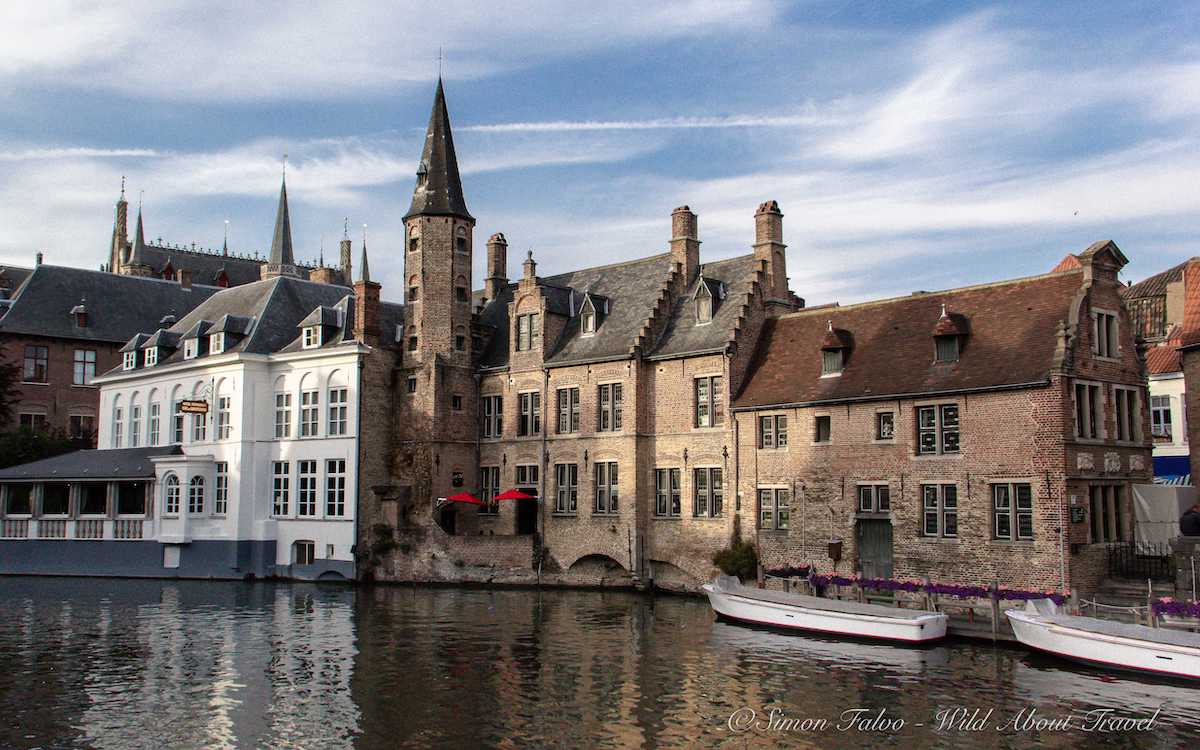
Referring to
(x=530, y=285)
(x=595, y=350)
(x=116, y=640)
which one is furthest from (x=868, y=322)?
(x=116, y=640)

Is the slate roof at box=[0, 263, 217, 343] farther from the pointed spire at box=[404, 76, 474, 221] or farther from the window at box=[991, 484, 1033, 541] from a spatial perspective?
the window at box=[991, 484, 1033, 541]

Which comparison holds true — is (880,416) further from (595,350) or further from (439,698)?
(439,698)

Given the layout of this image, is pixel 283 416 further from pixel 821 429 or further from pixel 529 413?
pixel 821 429

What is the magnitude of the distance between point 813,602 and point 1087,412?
32.3 feet

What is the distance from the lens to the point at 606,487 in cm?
4228

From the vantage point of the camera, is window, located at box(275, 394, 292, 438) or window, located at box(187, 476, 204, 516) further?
window, located at box(275, 394, 292, 438)

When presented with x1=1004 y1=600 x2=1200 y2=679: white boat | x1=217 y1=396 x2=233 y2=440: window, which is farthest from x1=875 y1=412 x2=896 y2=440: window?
x1=217 y1=396 x2=233 y2=440: window

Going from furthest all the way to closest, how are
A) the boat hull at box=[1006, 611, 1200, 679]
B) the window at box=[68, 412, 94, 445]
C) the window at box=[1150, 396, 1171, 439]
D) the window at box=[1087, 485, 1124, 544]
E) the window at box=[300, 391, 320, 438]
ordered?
1. the window at box=[68, 412, 94, 445]
2. the window at box=[300, 391, 320, 438]
3. the window at box=[1150, 396, 1171, 439]
4. the window at box=[1087, 485, 1124, 544]
5. the boat hull at box=[1006, 611, 1200, 679]

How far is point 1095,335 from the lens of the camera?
31.9 metres

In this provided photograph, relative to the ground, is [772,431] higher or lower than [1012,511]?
higher

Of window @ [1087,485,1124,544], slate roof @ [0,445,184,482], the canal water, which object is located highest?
slate roof @ [0,445,184,482]

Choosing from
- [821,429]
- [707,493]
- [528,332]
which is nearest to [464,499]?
[528,332]

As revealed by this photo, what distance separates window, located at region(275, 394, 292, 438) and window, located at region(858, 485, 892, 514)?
1017 inches

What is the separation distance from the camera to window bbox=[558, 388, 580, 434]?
43.9 meters
